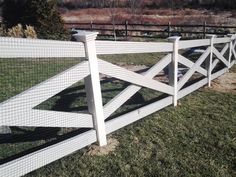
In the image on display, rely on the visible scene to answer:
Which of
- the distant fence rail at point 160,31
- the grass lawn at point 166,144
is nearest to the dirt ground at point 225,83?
the grass lawn at point 166,144

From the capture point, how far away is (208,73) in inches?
296

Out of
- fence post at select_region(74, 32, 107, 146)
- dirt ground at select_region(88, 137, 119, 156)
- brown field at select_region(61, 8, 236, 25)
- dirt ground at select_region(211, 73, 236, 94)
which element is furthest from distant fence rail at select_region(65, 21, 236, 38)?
fence post at select_region(74, 32, 107, 146)

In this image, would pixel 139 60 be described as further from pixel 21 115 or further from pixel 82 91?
pixel 21 115

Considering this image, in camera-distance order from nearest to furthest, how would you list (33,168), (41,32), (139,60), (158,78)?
1. (33,168)
2. (158,78)
3. (139,60)
4. (41,32)

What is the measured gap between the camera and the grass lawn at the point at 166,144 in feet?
12.6

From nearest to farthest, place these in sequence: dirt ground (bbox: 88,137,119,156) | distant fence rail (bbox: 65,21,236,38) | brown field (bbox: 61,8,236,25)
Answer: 1. dirt ground (bbox: 88,137,119,156)
2. distant fence rail (bbox: 65,21,236,38)
3. brown field (bbox: 61,8,236,25)

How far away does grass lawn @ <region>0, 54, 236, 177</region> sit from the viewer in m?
3.85

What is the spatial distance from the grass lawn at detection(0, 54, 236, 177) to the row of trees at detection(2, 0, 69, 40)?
766 centimetres

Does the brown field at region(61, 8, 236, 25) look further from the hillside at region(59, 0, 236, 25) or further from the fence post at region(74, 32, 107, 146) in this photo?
the fence post at region(74, 32, 107, 146)

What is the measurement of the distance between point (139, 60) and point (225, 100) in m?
5.08

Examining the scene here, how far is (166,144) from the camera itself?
451cm

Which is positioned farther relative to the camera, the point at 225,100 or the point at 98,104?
the point at 225,100

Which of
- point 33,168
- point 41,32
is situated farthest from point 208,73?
point 41,32

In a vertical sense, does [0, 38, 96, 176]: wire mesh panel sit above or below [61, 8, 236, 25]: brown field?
above
